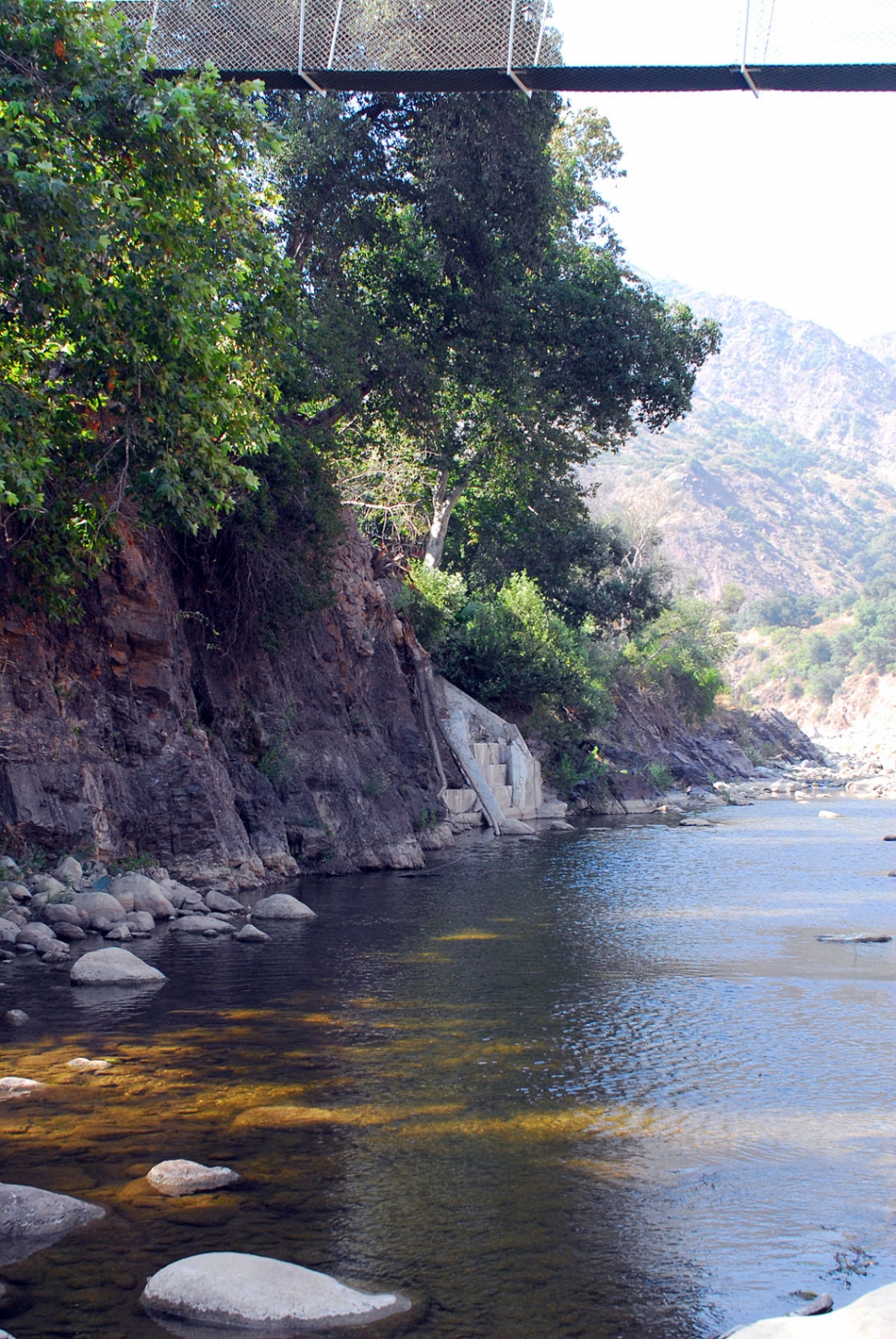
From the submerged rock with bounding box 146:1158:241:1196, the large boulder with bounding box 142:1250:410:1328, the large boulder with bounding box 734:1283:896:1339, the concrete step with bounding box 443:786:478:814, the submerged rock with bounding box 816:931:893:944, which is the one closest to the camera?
the large boulder with bounding box 734:1283:896:1339

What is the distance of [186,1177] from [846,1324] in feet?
11.2

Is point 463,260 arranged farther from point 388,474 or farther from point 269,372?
point 269,372

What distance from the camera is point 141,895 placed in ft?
45.6

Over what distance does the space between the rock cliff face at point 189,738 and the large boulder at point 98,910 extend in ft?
3.77

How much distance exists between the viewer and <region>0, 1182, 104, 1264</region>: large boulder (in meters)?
5.19

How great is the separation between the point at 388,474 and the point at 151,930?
18.1m

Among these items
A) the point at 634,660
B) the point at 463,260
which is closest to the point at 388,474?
the point at 463,260

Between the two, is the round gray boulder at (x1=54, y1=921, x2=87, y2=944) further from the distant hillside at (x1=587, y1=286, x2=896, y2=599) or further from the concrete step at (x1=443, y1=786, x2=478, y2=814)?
the distant hillside at (x1=587, y1=286, x2=896, y2=599)

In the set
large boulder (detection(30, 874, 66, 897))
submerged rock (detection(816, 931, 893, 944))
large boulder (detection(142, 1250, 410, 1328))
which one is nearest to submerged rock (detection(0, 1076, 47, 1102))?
large boulder (detection(142, 1250, 410, 1328))

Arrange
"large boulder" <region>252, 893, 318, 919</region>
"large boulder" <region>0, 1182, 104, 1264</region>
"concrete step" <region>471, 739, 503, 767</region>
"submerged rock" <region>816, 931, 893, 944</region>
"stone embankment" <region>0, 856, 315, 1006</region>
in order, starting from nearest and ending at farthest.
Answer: "large boulder" <region>0, 1182, 104, 1264</region> < "stone embankment" <region>0, 856, 315, 1006</region> < "submerged rock" <region>816, 931, 893, 944</region> < "large boulder" <region>252, 893, 318, 919</region> < "concrete step" <region>471, 739, 503, 767</region>

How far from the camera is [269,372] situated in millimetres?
13391

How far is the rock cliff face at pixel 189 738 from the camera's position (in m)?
14.4

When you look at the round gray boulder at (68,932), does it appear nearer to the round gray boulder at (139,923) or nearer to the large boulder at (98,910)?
the large boulder at (98,910)

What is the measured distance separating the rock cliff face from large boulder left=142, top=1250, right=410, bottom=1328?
32.3 ft
